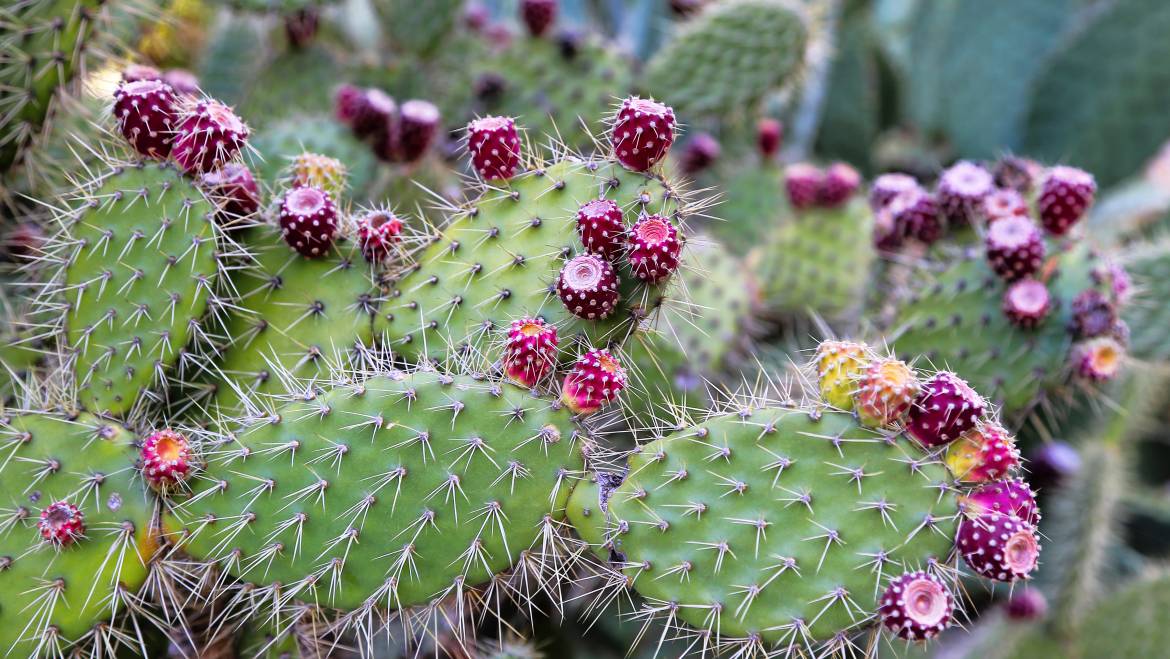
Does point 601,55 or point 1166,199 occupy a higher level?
point 601,55

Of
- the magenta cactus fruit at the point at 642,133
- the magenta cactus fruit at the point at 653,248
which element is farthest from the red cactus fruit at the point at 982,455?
the magenta cactus fruit at the point at 642,133

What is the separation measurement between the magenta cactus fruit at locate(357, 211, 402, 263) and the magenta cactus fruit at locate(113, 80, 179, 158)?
0.29 m

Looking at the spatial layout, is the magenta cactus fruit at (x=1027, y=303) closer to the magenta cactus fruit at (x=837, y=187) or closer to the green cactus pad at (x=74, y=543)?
the magenta cactus fruit at (x=837, y=187)

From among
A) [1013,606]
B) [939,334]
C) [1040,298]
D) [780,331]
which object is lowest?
[1013,606]

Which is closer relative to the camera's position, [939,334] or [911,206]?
[939,334]

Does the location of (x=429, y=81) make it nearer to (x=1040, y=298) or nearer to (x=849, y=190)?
(x=849, y=190)

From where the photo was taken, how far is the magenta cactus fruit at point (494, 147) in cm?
125

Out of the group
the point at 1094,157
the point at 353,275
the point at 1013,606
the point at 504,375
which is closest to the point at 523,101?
the point at 353,275

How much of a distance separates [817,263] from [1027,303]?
2.19 feet

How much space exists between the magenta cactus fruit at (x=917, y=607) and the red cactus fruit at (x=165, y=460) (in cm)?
85

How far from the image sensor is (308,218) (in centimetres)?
124

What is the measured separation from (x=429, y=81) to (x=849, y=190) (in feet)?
3.60

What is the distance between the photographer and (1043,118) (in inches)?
111

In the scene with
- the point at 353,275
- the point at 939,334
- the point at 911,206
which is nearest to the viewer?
the point at 353,275
